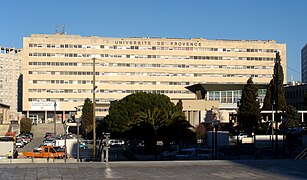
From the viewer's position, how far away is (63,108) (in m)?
122

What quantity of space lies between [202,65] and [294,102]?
25.7 metres

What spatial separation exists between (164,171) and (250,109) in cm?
5325

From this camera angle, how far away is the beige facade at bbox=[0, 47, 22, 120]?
16988 cm

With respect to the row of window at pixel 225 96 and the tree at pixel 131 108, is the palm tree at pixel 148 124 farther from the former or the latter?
the row of window at pixel 225 96

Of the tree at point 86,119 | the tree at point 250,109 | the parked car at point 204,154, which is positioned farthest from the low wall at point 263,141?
the tree at point 86,119

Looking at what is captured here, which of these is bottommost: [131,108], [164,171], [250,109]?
[164,171]

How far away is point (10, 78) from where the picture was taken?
173500mm

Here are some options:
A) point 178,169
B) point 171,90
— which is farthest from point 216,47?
point 178,169

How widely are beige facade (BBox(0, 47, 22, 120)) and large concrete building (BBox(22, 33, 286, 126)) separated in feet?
170

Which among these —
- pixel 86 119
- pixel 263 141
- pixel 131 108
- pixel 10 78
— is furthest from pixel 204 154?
pixel 10 78

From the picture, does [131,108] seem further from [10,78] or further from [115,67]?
[10,78]

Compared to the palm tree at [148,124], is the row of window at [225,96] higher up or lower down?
higher up

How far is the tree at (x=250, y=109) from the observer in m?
74.2

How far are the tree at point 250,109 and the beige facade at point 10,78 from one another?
112657mm
